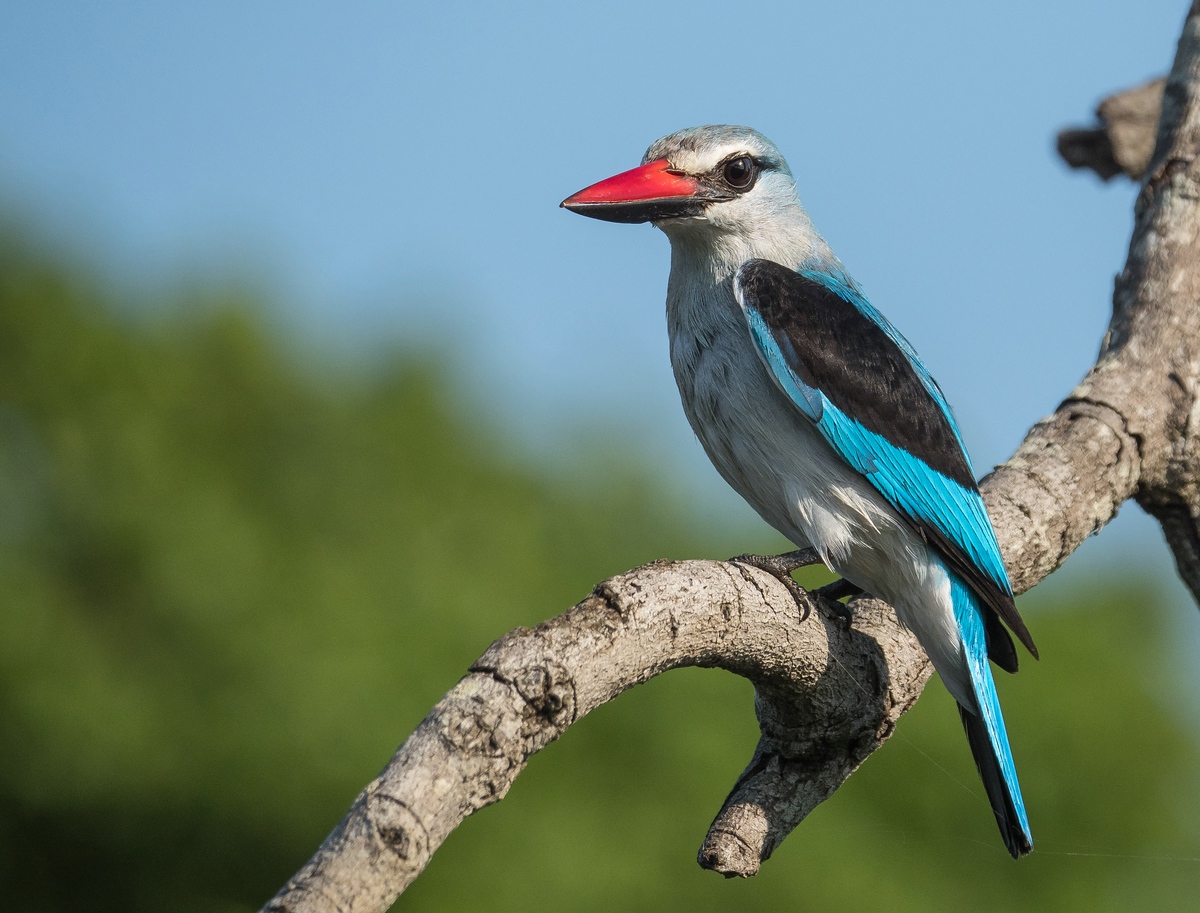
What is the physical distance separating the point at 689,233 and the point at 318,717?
4.62 meters

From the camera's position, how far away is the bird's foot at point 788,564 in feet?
9.95

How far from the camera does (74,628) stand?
330 inches

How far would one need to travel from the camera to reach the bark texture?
6.57 ft

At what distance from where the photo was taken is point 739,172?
153 inches

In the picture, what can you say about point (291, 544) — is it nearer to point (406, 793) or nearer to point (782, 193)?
point (782, 193)

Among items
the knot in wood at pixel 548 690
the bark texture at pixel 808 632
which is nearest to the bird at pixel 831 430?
the bark texture at pixel 808 632

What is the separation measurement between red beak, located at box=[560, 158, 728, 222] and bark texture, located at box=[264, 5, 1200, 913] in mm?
1266

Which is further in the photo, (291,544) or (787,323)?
(291,544)

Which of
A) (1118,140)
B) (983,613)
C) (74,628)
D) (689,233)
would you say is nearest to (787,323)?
(689,233)

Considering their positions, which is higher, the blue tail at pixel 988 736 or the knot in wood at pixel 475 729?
the knot in wood at pixel 475 729

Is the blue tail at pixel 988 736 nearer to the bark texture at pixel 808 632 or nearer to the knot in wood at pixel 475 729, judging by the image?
the bark texture at pixel 808 632

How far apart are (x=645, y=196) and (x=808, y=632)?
4.76 ft

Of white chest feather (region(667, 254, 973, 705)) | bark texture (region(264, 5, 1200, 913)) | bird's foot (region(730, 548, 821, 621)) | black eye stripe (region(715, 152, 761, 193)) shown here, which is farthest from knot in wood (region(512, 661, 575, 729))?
black eye stripe (region(715, 152, 761, 193))

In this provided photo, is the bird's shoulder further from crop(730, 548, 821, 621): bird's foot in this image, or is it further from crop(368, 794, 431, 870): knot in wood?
crop(368, 794, 431, 870): knot in wood
